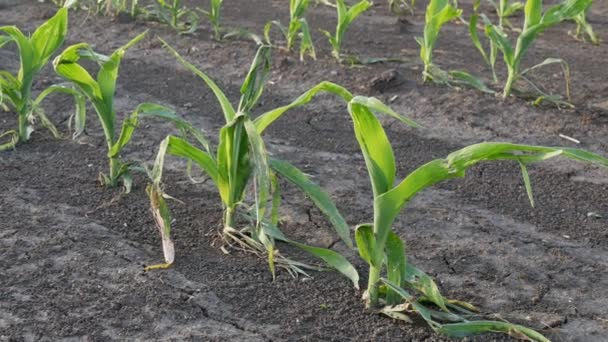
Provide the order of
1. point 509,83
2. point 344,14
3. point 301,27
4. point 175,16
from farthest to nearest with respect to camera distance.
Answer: point 175,16, point 301,27, point 344,14, point 509,83

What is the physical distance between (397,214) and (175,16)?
3255 mm

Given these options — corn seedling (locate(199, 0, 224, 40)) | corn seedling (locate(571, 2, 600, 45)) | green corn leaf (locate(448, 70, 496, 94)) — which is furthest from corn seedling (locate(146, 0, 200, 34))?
corn seedling (locate(571, 2, 600, 45))

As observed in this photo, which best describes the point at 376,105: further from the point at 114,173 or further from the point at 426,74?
the point at 426,74

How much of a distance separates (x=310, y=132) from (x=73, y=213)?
1.30 m

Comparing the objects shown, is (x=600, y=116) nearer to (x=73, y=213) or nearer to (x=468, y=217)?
(x=468, y=217)

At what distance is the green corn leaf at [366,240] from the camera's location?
8.09 ft

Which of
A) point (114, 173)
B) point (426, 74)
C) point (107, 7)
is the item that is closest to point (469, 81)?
point (426, 74)

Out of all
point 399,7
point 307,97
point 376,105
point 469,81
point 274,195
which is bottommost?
point 399,7

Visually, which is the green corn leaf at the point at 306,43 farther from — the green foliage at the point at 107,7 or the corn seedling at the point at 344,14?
the green foliage at the point at 107,7

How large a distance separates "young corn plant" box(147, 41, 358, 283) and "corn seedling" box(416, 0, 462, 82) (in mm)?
1691

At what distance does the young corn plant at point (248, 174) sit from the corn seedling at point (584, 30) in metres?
2.95

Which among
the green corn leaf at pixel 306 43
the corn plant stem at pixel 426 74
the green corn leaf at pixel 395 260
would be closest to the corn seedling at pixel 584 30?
the corn plant stem at pixel 426 74

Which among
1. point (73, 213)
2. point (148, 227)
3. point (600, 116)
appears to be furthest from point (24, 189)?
point (600, 116)

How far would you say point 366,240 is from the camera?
8.20ft
